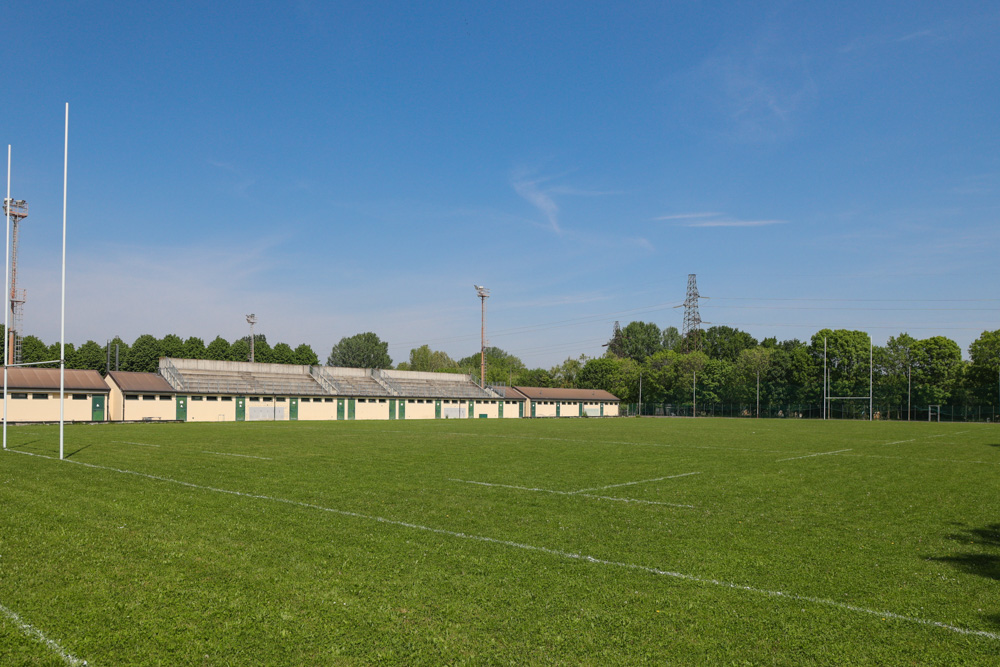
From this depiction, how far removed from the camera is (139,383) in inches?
2126

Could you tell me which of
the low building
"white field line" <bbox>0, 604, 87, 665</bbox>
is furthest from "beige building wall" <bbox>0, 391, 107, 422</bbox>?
"white field line" <bbox>0, 604, 87, 665</bbox>

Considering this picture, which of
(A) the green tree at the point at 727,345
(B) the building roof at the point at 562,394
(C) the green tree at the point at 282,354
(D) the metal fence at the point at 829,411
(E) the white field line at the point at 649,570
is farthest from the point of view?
(A) the green tree at the point at 727,345

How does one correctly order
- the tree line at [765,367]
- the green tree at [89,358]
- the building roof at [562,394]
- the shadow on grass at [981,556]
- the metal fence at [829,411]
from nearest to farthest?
the shadow on grass at [981,556]
the metal fence at [829,411]
the tree line at [765,367]
the building roof at [562,394]
the green tree at [89,358]

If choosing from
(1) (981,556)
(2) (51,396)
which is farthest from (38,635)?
(2) (51,396)

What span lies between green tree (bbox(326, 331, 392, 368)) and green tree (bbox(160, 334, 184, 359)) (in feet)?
138

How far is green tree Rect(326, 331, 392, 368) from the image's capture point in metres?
140

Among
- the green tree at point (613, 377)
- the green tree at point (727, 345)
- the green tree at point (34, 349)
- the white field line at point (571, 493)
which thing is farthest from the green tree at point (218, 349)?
the white field line at point (571, 493)

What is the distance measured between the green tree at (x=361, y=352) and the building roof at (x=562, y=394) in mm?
58846

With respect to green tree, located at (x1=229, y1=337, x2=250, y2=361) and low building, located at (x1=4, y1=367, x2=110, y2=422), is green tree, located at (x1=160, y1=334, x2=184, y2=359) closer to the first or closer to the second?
green tree, located at (x1=229, y1=337, x2=250, y2=361)

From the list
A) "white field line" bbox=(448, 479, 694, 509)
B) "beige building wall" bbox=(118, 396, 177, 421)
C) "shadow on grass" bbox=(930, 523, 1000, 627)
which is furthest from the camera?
"beige building wall" bbox=(118, 396, 177, 421)

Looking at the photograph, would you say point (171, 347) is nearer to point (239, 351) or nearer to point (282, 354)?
point (239, 351)

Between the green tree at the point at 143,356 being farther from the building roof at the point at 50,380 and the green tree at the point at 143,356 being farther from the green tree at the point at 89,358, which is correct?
the building roof at the point at 50,380

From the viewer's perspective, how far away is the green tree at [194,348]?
99.5 m

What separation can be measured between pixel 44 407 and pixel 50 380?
2.27 meters
